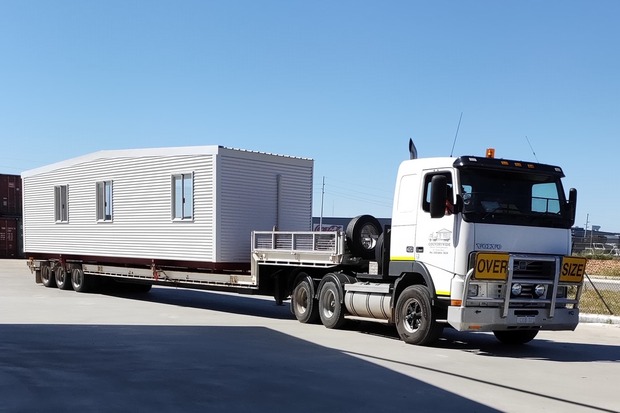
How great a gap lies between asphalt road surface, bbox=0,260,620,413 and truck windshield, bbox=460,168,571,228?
2.23 metres

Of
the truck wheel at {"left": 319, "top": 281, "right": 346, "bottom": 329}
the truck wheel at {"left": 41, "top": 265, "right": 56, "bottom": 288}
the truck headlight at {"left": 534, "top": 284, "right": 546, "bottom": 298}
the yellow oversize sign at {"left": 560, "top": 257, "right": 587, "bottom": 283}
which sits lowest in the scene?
the truck wheel at {"left": 41, "top": 265, "right": 56, "bottom": 288}

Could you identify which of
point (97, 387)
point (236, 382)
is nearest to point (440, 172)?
point (236, 382)

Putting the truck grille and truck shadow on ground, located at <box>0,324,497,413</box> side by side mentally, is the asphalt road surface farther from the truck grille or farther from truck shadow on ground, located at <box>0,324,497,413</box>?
the truck grille

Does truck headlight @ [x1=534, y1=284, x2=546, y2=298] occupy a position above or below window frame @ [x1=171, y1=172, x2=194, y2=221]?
below

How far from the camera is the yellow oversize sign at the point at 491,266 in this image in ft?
34.2

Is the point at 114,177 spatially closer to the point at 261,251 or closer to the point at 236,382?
the point at 261,251

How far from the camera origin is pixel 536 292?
35.9ft

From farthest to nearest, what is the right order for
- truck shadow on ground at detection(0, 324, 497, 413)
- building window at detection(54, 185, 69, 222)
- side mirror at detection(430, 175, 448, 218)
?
1. building window at detection(54, 185, 69, 222)
2. side mirror at detection(430, 175, 448, 218)
3. truck shadow on ground at detection(0, 324, 497, 413)

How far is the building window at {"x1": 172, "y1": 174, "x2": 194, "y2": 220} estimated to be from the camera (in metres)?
16.7

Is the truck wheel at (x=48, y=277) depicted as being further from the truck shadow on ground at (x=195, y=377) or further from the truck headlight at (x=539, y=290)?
the truck headlight at (x=539, y=290)

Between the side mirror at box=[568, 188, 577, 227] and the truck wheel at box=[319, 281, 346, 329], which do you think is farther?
the truck wheel at box=[319, 281, 346, 329]

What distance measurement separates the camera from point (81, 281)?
21359 millimetres

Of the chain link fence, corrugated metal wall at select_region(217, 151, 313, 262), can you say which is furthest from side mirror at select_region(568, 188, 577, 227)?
corrugated metal wall at select_region(217, 151, 313, 262)

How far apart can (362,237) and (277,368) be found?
488cm
